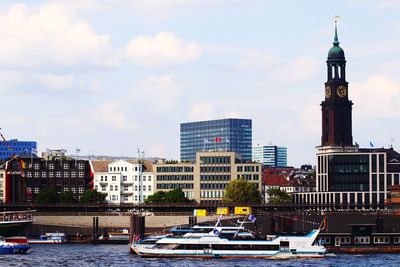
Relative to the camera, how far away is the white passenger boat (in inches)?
6344

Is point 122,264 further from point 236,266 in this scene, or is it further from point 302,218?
point 302,218

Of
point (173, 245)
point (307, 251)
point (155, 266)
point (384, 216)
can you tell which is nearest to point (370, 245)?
point (384, 216)

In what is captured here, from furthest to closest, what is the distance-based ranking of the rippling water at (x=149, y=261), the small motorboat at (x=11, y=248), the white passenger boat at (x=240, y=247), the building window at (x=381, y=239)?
the building window at (x=381, y=239), the small motorboat at (x=11, y=248), the white passenger boat at (x=240, y=247), the rippling water at (x=149, y=261)

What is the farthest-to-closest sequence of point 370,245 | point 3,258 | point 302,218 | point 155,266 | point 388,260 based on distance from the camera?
1. point 302,218
2. point 370,245
3. point 3,258
4. point 388,260
5. point 155,266

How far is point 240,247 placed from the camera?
530ft

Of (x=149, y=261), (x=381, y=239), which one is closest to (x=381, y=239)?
(x=381, y=239)

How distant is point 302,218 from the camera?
18888 cm

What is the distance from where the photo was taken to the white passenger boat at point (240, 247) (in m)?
161

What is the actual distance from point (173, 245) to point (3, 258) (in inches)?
856

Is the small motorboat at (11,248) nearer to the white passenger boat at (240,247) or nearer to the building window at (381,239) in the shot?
the white passenger boat at (240,247)

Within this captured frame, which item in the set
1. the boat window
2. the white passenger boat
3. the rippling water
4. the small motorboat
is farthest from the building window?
the small motorboat

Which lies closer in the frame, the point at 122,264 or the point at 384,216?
the point at 122,264

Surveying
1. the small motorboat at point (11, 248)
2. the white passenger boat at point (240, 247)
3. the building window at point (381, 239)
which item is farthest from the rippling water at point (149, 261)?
the building window at point (381, 239)

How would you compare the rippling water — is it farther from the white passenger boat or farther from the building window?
the building window
